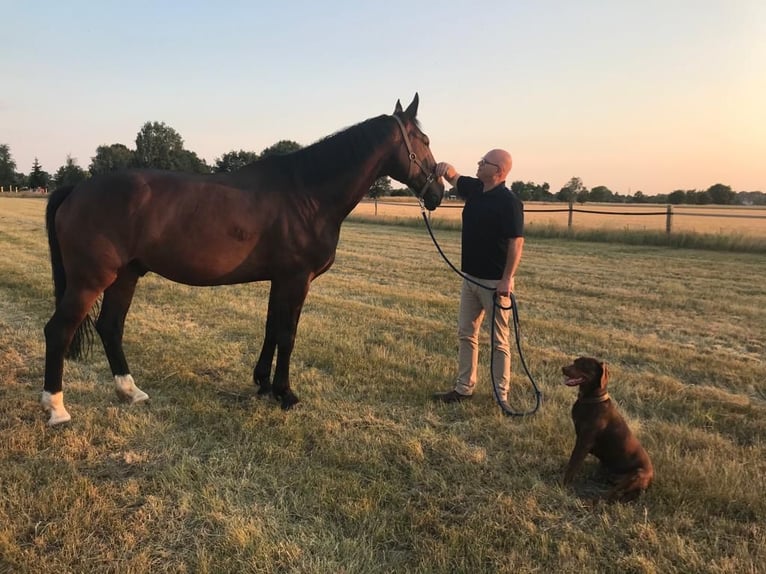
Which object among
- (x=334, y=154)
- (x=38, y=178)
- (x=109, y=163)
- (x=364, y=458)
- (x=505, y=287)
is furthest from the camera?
(x=38, y=178)

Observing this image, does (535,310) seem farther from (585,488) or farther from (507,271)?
(585,488)

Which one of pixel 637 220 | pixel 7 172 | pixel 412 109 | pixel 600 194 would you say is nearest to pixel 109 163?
pixel 412 109

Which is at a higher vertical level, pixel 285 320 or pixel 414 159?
pixel 414 159

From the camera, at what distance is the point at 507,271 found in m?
4.29

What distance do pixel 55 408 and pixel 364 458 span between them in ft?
8.15

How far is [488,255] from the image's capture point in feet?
14.7

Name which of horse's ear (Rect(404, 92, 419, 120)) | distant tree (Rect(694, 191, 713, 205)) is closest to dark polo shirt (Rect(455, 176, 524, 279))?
horse's ear (Rect(404, 92, 419, 120))

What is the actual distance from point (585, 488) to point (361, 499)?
1.46 meters

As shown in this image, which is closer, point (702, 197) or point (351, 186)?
point (351, 186)

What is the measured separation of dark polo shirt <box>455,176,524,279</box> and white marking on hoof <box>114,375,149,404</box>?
3.09 metres

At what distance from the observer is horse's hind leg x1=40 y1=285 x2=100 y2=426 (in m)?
3.94

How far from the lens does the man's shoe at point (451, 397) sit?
4.59 metres

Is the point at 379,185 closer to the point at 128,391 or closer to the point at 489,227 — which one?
the point at 489,227

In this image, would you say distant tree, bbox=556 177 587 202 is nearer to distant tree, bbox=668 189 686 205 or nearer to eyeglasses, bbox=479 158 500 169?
distant tree, bbox=668 189 686 205
